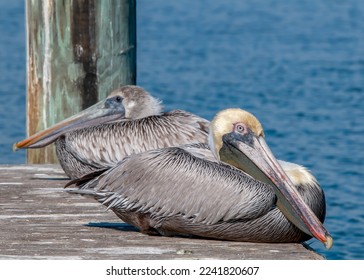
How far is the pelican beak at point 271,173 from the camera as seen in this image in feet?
17.0

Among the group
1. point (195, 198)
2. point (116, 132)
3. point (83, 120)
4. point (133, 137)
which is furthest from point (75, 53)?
point (195, 198)

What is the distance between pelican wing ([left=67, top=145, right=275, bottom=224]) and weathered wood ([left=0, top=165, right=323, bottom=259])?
0.15m

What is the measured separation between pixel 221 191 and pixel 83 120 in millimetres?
2077

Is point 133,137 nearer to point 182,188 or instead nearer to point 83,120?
point 83,120

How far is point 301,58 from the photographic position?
20719 millimetres

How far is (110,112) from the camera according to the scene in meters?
7.08

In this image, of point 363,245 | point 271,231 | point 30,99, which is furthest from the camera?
point 363,245

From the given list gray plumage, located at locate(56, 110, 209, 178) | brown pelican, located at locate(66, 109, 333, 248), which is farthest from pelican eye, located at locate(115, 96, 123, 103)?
brown pelican, located at locate(66, 109, 333, 248)

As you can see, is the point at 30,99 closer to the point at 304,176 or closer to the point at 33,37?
the point at 33,37

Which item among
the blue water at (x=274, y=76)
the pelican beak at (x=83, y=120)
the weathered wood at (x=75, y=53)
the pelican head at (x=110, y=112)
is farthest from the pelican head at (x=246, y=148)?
the blue water at (x=274, y=76)

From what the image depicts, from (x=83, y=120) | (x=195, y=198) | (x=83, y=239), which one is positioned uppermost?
(x=195, y=198)

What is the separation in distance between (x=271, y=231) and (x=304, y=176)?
35 centimetres

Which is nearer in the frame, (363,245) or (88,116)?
(88,116)
